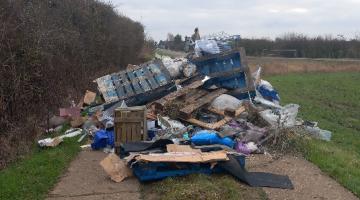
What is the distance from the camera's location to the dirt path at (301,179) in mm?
6582

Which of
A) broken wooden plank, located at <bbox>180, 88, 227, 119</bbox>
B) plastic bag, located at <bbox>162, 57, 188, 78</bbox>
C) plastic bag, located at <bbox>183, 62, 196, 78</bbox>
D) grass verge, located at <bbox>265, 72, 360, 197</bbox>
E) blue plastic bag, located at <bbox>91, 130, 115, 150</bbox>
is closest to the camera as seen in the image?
grass verge, located at <bbox>265, 72, 360, 197</bbox>

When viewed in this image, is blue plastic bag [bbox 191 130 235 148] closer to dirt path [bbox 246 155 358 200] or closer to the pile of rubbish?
the pile of rubbish

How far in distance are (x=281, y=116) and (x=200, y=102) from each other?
6.14 feet

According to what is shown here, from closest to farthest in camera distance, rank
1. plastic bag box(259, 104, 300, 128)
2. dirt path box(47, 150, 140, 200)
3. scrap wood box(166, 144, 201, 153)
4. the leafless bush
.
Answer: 1. dirt path box(47, 150, 140, 200)
2. scrap wood box(166, 144, 201, 153)
3. plastic bag box(259, 104, 300, 128)
4. the leafless bush

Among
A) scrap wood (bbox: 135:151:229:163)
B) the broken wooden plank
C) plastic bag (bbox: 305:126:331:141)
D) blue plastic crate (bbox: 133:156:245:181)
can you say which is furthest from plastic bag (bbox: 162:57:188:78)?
blue plastic crate (bbox: 133:156:245:181)

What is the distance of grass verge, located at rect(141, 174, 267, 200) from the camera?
6039mm

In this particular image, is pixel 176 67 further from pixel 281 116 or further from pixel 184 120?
pixel 281 116

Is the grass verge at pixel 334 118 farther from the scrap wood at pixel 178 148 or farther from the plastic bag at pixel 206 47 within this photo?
the plastic bag at pixel 206 47

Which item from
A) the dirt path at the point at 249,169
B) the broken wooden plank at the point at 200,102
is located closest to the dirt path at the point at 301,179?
the dirt path at the point at 249,169

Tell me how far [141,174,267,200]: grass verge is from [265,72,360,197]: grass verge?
164 centimetres

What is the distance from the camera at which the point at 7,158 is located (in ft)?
25.9

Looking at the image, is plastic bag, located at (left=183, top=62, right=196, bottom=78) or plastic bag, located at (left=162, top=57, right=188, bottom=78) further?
plastic bag, located at (left=162, top=57, right=188, bottom=78)

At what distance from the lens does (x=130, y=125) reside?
8.72 metres

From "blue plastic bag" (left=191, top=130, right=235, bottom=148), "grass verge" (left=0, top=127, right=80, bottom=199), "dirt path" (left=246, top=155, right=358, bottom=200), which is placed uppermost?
"blue plastic bag" (left=191, top=130, right=235, bottom=148)
